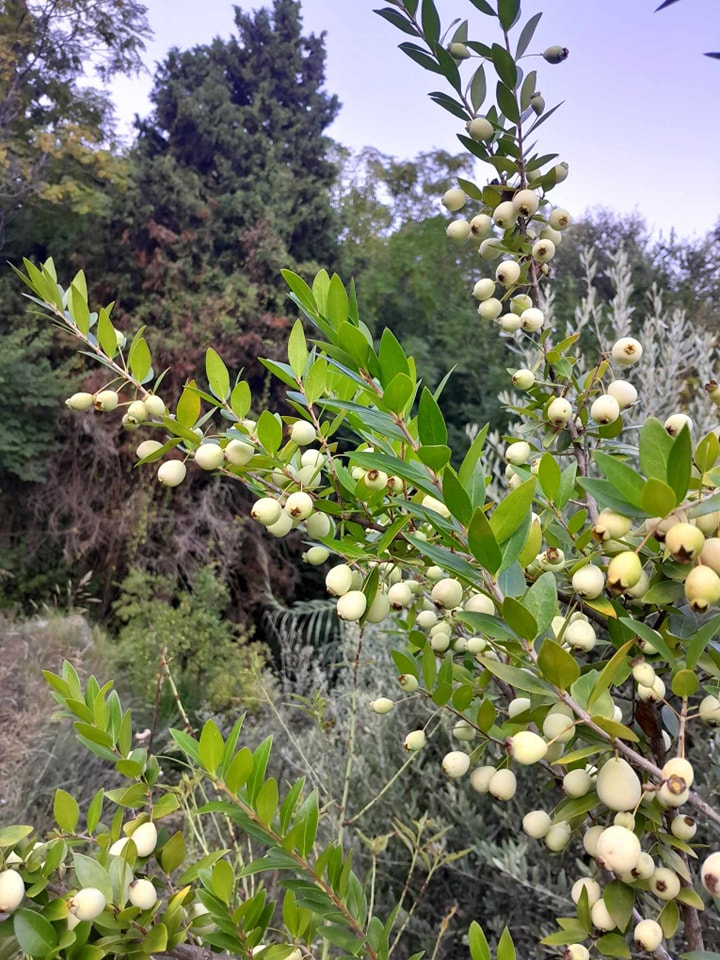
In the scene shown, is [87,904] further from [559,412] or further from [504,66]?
[504,66]

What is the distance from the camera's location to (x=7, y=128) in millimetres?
3637

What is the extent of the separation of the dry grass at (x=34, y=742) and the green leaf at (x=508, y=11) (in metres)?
1.56

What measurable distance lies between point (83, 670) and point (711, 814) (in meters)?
2.32

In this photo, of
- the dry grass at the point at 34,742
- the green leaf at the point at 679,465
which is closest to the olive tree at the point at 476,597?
the green leaf at the point at 679,465

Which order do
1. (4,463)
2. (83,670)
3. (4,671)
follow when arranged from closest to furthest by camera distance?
(4,671), (83,670), (4,463)

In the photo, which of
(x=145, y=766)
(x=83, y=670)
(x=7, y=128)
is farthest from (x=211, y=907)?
(x=7, y=128)

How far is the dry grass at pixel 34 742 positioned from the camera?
1.58 m

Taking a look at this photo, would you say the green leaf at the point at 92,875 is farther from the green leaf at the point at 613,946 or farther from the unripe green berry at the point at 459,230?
the unripe green berry at the point at 459,230

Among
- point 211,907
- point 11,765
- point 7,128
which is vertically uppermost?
point 7,128

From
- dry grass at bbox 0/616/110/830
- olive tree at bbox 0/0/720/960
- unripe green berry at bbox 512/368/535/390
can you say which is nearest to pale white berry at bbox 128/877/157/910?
olive tree at bbox 0/0/720/960

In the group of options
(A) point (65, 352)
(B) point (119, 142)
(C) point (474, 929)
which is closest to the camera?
(C) point (474, 929)

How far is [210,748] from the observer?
0.33 meters

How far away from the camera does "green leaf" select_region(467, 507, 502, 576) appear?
227 millimetres

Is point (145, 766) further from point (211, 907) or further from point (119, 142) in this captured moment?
point (119, 142)
